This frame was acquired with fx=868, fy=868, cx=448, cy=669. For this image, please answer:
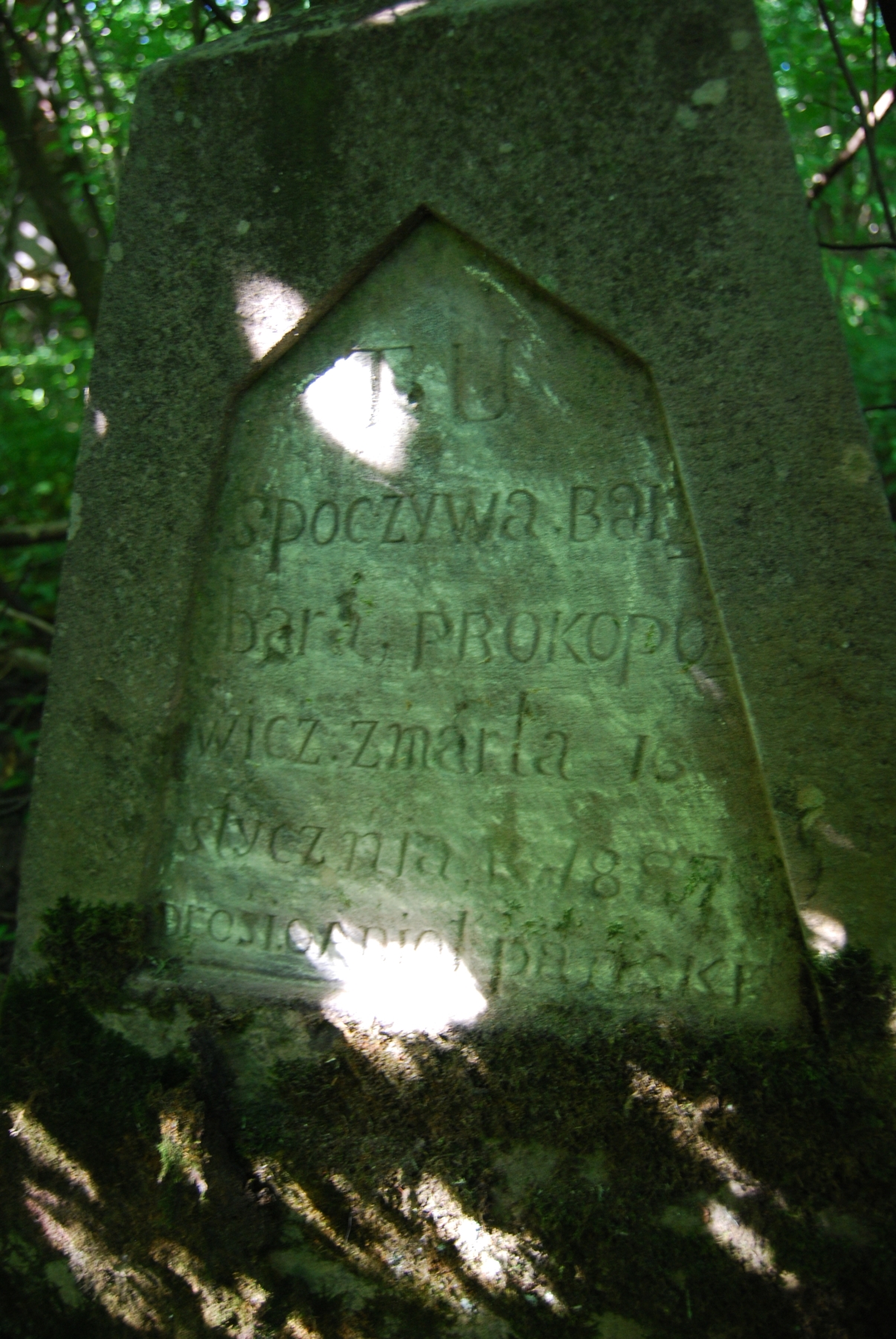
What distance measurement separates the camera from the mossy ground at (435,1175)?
1.83 metres

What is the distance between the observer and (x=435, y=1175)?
2008mm

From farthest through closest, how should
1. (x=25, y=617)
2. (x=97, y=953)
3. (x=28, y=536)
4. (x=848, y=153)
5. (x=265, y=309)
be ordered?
(x=28, y=536) → (x=25, y=617) → (x=848, y=153) → (x=97, y=953) → (x=265, y=309)

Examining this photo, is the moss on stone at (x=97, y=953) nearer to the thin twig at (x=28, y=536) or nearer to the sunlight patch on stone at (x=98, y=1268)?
the sunlight patch on stone at (x=98, y=1268)

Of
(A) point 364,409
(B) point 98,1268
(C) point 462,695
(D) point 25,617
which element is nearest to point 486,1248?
(B) point 98,1268

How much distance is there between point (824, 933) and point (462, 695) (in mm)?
955

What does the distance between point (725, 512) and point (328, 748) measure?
1.10 m

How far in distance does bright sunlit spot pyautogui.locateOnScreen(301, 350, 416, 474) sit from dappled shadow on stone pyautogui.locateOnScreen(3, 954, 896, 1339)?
1402 mm

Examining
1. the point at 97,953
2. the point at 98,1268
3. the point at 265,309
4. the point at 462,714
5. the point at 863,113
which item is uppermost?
the point at 863,113

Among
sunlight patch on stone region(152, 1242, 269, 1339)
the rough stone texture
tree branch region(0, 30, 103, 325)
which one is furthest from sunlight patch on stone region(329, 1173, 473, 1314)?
tree branch region(0, 30, 103, 325)

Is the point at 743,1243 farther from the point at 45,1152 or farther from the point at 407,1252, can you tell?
the point at 45,1152

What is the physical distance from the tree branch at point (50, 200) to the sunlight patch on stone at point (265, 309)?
1.91m

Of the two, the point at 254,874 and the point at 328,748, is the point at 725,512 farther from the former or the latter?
the point at 254,874

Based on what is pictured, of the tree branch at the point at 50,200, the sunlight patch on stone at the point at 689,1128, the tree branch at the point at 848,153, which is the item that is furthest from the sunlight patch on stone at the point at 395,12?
the sunlight patch on stone at the point at 689,1128

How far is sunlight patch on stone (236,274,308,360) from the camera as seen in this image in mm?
2109
